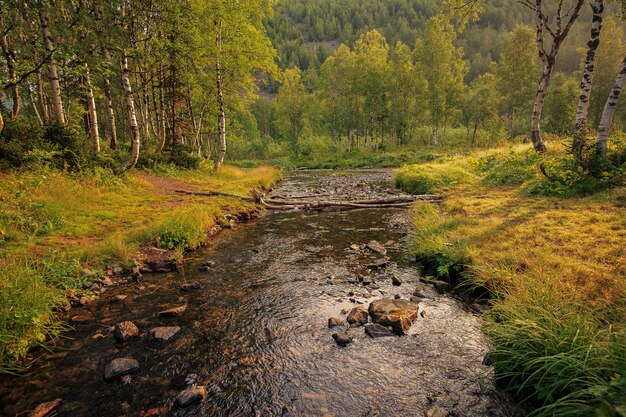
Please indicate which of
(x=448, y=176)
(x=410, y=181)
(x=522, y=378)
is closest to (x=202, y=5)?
(x=410, y=181)

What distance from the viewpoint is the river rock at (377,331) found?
18.9 feet

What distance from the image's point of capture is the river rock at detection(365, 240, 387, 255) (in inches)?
401

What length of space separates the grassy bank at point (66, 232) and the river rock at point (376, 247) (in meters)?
6.27

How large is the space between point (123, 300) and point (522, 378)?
803cm

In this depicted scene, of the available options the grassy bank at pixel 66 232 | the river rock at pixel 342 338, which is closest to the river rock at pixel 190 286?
the grassy bank at pixel 66 232

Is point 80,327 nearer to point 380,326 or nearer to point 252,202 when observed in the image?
point 380,326

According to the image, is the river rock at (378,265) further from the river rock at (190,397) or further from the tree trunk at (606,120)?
the tree trunk at (606,120)

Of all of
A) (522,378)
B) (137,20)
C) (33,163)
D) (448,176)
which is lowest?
(522,378)

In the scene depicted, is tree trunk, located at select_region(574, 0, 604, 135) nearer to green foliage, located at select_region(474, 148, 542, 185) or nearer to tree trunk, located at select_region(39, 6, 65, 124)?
green foliage, located at select_region(474, 148, 542, 185)

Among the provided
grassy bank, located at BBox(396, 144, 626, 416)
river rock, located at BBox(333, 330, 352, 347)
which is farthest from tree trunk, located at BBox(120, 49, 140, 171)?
river rock, located at BBox(333, 330, 352, 347)

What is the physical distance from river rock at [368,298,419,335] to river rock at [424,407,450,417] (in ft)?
5.86

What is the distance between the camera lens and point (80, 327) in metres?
5.98

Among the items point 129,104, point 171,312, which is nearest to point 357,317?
point 171,312

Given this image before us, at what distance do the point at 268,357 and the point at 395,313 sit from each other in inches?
107
